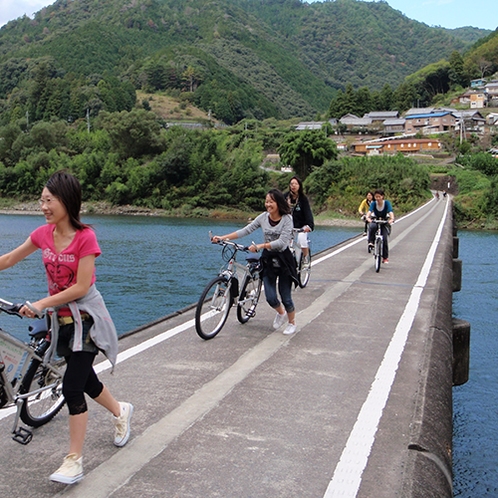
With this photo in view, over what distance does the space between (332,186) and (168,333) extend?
226ft

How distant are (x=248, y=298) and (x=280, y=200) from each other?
130cm

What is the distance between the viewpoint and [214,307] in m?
7.22

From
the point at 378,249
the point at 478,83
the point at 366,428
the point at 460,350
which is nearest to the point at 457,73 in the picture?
the point at 478,83

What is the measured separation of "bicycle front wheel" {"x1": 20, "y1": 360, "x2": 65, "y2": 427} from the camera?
4102 millimetres

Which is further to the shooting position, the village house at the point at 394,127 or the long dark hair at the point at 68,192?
the village house at the point at 394,127

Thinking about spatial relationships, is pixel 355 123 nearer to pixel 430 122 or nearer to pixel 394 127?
pixel 394 127

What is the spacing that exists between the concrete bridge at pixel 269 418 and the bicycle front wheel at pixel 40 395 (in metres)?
0.10

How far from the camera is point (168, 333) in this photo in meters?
7.43

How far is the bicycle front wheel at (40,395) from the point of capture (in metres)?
4.10

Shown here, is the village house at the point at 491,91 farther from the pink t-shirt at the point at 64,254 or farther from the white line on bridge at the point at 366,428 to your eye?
the pink t-shirt at the point at 64,254

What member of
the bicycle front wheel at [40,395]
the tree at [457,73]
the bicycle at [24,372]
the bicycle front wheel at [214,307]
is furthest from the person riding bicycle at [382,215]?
the tree at [457,73]

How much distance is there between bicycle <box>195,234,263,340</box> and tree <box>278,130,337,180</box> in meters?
72.5

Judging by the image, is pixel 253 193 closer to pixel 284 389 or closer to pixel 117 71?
pixel 284 389

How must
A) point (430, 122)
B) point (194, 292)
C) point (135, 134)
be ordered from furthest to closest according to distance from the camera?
point (430, 122)
point (135, 134)
point (194, 292)
